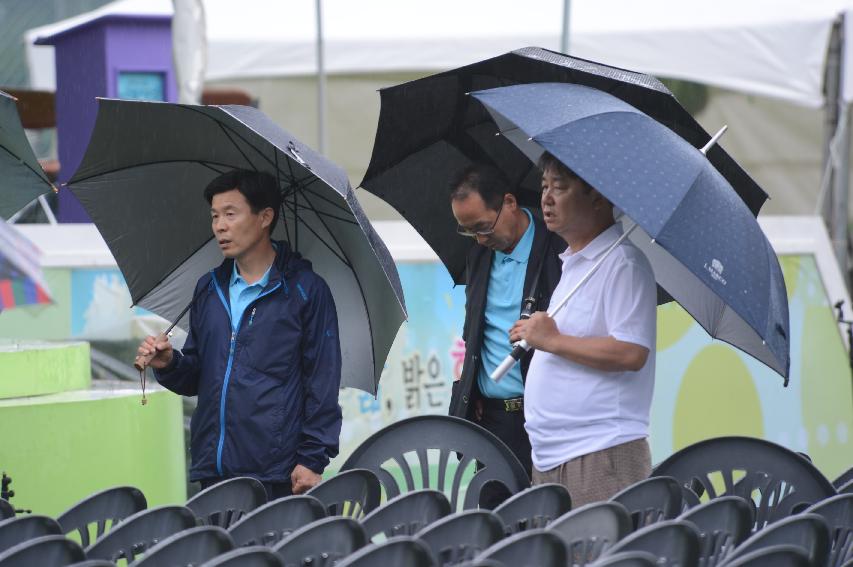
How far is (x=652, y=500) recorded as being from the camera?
332cm

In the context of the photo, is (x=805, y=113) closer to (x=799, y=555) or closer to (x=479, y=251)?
(x=479, y=251)

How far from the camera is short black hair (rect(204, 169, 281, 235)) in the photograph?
13.2 feet

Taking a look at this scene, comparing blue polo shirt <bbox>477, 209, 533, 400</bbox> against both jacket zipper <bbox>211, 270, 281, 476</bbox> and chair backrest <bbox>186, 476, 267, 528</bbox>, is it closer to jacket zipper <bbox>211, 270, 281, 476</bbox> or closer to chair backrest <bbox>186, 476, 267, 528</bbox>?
jacket zipper <bbox>211, 270, 281, 476</bbox>

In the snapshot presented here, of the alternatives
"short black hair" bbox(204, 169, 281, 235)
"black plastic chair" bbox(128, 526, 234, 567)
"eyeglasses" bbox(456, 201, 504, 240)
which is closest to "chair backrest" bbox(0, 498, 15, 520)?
"black plastic chair" bbox(128, 526, 234, 567)

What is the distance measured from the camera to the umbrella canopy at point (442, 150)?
4297 mm

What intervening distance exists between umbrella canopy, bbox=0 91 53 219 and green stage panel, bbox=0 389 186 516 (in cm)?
70

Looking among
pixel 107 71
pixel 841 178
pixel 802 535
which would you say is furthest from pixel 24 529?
pixel 841 178

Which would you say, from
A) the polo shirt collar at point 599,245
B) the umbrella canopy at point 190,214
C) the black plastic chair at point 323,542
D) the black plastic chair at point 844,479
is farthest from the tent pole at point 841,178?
the black plastic chair at point 323,542

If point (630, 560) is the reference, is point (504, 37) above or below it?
above

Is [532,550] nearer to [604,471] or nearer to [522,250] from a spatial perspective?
→ [604,471]

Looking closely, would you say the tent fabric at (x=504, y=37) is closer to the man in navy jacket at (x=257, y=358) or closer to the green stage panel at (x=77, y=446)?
the green stage panel at (x=77, y=446)

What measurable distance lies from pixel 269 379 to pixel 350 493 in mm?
603

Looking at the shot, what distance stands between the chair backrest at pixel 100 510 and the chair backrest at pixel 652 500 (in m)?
1.18

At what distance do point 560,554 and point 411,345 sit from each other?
3.76 metres
